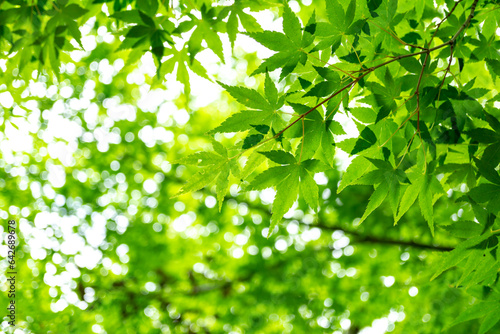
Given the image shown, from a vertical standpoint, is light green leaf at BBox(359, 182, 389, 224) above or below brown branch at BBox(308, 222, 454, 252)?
above

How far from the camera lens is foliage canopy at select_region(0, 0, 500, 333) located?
1.10 metres

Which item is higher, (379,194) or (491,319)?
(379,194)

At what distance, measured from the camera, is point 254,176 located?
2.10 metres

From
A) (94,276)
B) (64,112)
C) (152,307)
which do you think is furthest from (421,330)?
(64,112)

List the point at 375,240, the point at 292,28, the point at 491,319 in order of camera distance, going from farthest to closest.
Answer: the point at 375,240, the point at 491,319, the point at 292,28

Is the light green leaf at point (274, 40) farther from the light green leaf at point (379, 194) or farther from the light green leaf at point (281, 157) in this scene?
the light green leaf at point (379, 194)

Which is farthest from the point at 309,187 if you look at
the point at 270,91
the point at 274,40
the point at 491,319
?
the point at 491,319

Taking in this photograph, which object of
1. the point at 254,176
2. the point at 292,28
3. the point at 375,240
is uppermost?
the point at 292,28

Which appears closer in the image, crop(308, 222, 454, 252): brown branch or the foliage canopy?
the foliage canopy

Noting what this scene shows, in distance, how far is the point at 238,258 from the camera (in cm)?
526

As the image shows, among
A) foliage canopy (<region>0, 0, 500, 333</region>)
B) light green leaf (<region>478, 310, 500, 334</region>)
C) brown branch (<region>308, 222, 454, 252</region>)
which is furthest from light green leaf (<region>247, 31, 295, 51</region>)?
brown branch (<region>308, 222, 454, 252</region>)

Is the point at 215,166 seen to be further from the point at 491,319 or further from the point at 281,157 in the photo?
the point at 491,319

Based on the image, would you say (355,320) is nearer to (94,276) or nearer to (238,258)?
(238,258)

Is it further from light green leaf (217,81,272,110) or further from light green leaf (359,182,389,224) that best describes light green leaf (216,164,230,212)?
light green leaf (359,182,389,224)
